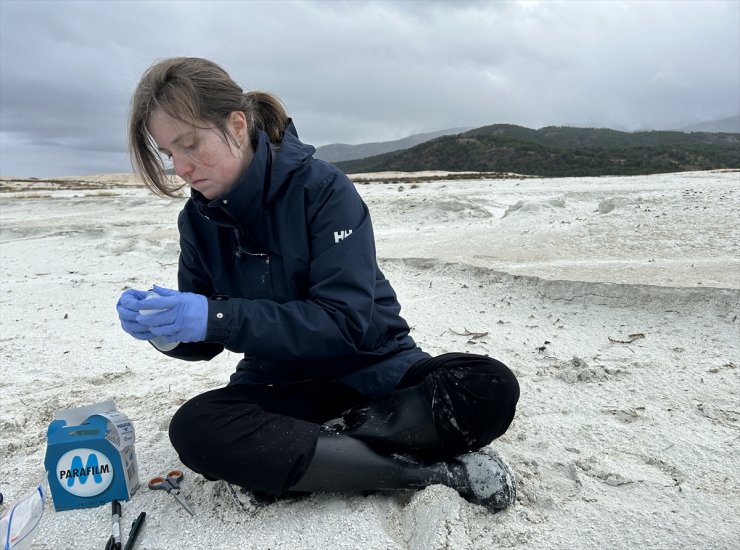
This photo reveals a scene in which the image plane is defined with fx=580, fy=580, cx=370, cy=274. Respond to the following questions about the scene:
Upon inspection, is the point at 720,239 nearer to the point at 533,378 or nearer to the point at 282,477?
the point at 533,378

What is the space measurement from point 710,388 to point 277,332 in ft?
6.78

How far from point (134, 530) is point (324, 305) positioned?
87 cm

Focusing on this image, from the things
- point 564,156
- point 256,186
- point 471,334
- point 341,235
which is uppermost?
point 256,186

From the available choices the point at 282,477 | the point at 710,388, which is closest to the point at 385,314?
the point at 282,477

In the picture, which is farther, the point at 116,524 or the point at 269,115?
the point at 269,115

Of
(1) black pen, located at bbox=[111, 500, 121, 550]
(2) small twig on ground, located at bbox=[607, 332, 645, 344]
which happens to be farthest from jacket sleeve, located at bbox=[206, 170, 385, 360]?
(2) small twig on ground, located at bbox=[607, 332, 645, 344]

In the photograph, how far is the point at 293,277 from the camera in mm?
1890

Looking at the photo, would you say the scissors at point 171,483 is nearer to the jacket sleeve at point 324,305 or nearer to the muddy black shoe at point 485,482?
the jacket sleeve at point 324,305

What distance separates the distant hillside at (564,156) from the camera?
38094 millimetres

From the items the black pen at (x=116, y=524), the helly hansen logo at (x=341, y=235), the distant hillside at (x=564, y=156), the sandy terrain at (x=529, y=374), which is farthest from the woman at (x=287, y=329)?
the distant hillside at (x=564, y=156)

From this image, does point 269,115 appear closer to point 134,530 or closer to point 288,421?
point 288,421

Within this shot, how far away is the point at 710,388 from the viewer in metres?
2.61

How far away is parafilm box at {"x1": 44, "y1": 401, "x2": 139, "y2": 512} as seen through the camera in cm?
179

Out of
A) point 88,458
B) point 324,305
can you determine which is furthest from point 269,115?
point 88,458
